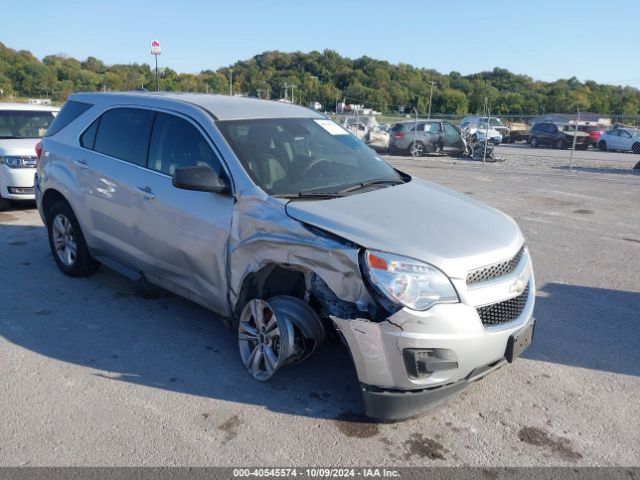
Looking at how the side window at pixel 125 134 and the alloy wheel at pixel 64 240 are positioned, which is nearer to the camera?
the side window at pixel 125 134

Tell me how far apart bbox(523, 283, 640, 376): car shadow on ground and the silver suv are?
97cm

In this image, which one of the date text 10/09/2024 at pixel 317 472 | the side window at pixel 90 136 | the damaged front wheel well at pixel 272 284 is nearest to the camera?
the date text 10/09/2024 at pixel 317 472

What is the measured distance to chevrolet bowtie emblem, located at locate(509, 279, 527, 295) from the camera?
3.42 metres

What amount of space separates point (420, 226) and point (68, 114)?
4.19 m

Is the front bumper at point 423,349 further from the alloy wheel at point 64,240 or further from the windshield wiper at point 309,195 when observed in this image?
the alloy wheel at point 64,240

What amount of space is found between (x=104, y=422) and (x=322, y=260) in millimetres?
1579

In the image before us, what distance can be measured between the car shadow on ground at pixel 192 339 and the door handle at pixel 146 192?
106 centimetres

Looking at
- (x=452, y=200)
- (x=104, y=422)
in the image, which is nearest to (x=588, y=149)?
(x=452, y=200)

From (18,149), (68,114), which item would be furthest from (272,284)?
(18,149)

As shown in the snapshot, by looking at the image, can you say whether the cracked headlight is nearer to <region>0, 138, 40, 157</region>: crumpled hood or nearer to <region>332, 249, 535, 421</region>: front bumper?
<region>332, 249, 535, 421</region>: front bumper

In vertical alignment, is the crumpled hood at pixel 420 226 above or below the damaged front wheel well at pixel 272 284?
above

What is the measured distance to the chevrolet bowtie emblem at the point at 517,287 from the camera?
3.42m

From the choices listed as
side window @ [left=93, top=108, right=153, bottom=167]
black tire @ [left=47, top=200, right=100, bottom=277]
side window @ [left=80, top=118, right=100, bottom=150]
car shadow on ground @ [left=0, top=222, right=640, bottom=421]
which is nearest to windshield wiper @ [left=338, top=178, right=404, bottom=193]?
car shadow on ground @ [left=0, top=222, right=640, bottom=421]

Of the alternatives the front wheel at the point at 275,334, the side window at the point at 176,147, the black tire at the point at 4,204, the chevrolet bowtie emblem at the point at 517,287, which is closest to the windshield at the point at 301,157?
the side window at the point at 176,147
